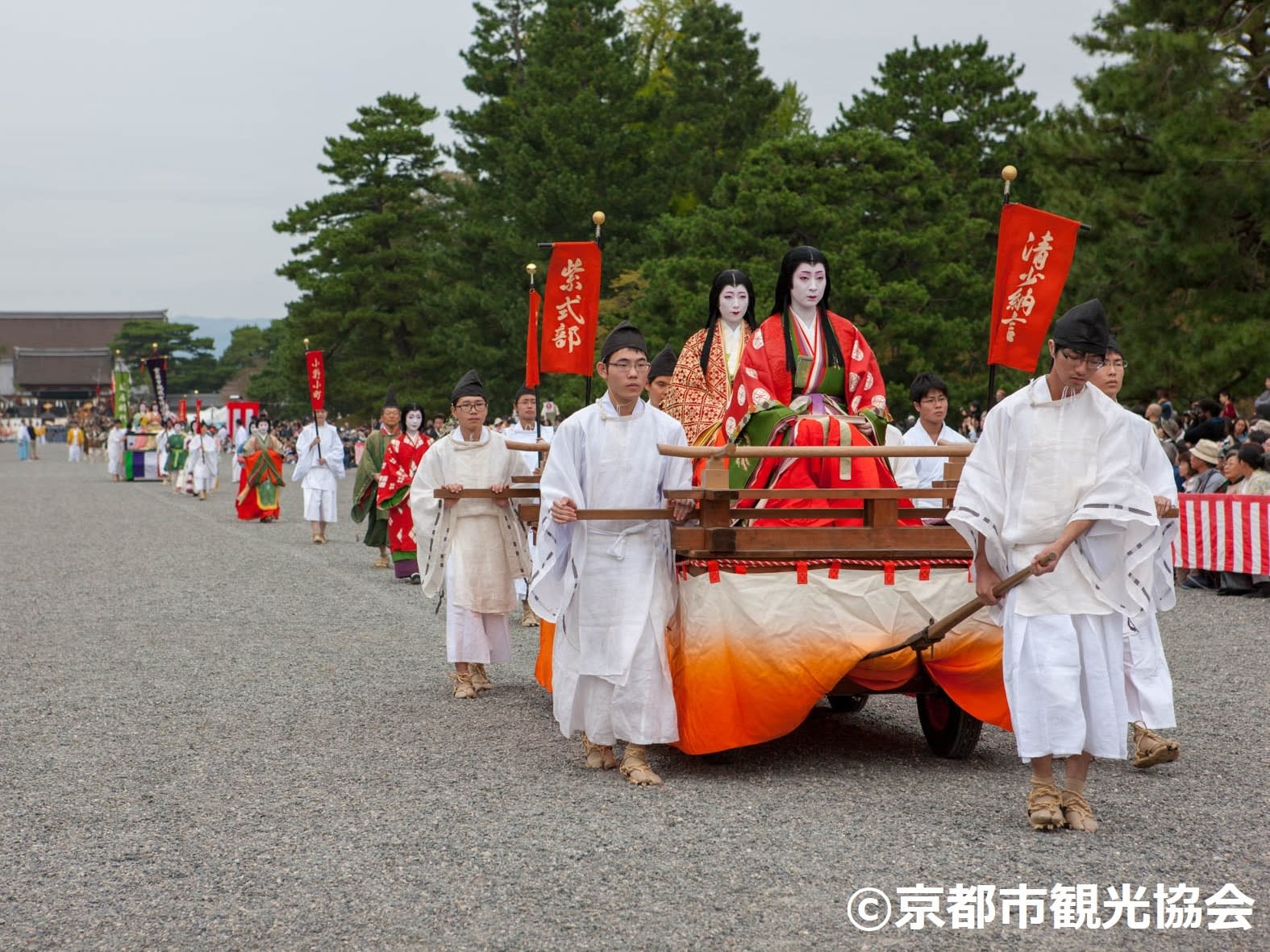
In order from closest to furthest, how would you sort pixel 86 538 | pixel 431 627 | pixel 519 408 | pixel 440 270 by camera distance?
pixel 431 627 → pixel 519 408 → pixel 86 538 → pixel 440 270

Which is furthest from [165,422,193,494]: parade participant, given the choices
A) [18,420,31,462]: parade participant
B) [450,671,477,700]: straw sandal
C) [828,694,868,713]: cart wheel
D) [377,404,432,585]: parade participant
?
[18,420,31,462]: parade participant

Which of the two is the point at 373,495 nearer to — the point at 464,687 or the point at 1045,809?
the point at 464,687

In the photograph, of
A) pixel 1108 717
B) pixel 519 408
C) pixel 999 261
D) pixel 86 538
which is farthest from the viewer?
pixel 86 538

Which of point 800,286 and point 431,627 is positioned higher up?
point 800,286

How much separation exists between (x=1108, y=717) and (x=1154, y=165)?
52.3 feet

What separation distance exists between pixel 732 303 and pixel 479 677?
2.57 meters

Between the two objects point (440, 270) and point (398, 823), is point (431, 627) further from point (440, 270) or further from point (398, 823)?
point (440, 270)

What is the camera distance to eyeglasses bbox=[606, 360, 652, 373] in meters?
6.02

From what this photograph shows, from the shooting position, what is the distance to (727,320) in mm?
8195

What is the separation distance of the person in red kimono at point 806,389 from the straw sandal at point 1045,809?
186 centimetres

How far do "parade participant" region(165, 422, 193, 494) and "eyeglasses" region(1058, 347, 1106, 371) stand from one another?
29.0 metres

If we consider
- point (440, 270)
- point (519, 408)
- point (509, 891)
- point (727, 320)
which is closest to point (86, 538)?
point (519, 408)

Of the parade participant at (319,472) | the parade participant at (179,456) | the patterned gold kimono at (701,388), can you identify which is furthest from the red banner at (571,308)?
the parade participant at (179,456)

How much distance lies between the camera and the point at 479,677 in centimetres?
814
